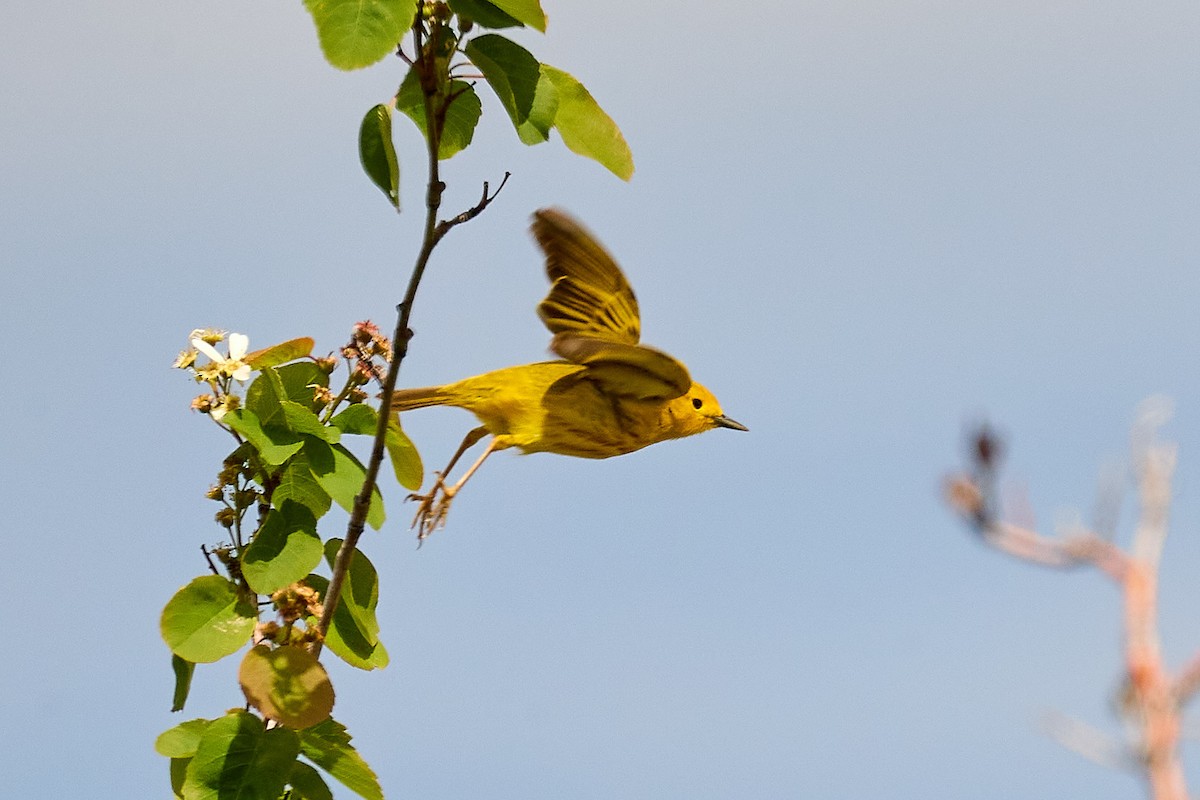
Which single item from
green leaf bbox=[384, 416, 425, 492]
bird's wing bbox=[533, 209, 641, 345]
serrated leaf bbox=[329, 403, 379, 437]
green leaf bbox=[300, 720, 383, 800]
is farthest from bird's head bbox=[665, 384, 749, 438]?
green leaf bbox=[300, 720, 383, 800]

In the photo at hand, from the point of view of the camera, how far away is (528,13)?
3.09 metres

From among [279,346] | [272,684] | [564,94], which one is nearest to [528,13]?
[564,94]

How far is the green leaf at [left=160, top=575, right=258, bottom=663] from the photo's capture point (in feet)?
11.1

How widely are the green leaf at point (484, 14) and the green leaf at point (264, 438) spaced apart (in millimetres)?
1173

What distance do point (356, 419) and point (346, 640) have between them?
623mm

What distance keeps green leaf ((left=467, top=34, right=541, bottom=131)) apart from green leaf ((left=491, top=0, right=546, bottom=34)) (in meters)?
0.18

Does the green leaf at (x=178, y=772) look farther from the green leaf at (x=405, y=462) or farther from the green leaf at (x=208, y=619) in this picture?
the green leaf at (x=405, y=462)

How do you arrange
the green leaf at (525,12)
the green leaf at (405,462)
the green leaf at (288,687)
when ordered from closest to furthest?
the green leaf at (525,12) < the green leaf at (288,687) < the green leaf at (405,462)

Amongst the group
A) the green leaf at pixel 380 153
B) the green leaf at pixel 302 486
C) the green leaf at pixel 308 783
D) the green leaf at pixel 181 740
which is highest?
the green leaf at pixel 380 153

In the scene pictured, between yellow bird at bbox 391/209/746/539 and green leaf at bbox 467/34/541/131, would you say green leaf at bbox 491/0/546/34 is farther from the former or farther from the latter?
yellow bird at bbox 391/209/746/539

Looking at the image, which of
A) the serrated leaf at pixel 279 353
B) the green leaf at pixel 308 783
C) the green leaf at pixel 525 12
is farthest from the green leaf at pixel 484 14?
the green leaf at pixel 308 783

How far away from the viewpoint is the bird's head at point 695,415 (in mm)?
7320

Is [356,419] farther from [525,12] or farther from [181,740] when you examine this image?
[525,12]

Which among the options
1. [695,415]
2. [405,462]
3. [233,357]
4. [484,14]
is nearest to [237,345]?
[233,357]
